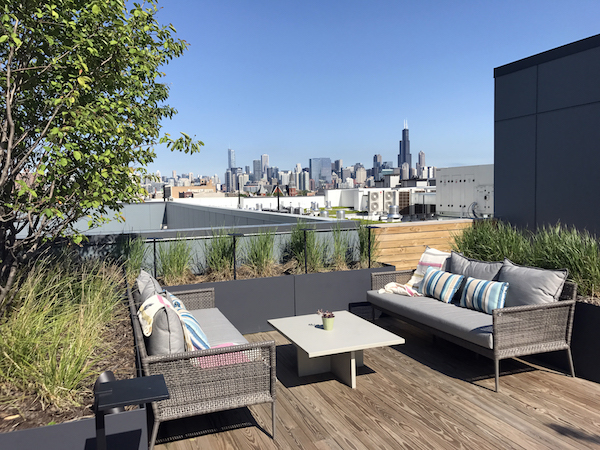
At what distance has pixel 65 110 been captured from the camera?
2.74 meters

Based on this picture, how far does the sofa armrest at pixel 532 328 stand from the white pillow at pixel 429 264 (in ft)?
4.97

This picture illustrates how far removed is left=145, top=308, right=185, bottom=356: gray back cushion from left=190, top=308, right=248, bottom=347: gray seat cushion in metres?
0.59

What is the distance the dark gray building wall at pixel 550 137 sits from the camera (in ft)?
20.4

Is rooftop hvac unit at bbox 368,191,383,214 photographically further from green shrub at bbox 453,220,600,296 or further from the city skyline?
green shrub at bbox 453,220,600,296

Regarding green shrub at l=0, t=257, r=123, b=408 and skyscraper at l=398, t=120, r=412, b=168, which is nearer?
green shrub at l=0, t=257, r=123, b=408

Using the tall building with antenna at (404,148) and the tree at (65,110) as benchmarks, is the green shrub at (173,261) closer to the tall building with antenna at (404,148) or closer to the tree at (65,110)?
the tree at (65,110)

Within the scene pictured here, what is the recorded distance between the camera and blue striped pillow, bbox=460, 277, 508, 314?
422cm

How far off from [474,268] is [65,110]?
392 centimetres

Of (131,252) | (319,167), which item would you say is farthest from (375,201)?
(319,167)

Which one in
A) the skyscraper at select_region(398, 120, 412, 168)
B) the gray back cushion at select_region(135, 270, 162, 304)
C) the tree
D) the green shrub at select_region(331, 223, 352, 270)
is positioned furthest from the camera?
the skyscraper at select_region(398, 120, 412, 168)

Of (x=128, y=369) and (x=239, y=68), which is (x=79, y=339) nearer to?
(x=128, y=369)

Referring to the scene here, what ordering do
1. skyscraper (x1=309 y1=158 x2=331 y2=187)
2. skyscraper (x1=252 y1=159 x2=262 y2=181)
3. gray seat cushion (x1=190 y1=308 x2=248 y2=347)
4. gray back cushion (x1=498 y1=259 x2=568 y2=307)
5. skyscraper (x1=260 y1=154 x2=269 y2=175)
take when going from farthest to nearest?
skyscraper (x1=260 y1=154 x2=269 y2=175) → skyscraper (x1=309 y1=158 x2=331 y2=187) → skyscraper (x1=252 y1=159 x2=262 y2=181) → gray back cushion (x1=498 y1=259 x2=568 y2=307) → gray seat cushion (x1=190 y1=308 x2=248 y2=347)

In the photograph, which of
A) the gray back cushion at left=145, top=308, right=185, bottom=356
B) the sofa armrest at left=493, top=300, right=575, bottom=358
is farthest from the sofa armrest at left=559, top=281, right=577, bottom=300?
the gray back cushion at left=145, top=308, right=185, bottom=356

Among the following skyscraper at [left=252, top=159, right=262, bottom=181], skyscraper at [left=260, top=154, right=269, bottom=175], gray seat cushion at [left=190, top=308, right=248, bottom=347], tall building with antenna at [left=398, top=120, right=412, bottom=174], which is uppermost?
tall building with antenna at [left=398, top=120, right=412, bottom=174]
